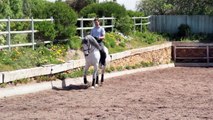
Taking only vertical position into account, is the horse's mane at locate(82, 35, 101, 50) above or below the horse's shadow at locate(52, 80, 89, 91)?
above

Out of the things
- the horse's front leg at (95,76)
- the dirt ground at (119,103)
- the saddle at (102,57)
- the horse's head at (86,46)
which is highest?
the horse's head at (86,46)

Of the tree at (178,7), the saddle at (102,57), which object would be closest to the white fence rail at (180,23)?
the tree at (178,7)

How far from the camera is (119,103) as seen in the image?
43.2ft

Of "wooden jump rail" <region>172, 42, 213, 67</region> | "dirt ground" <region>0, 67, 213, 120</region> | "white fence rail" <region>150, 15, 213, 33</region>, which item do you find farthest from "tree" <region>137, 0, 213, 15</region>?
"dirt ground" <region>0, 67, 213, 120</region>

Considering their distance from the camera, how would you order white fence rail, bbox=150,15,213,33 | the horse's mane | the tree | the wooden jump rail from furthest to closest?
the tree
white fence rail, bbox=150,15,213,33
the wooden jump rail
the horse's mane

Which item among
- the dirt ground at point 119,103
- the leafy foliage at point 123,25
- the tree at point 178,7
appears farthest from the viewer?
the tree at point 178,7

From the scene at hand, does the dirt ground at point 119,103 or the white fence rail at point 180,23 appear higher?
the white fence rail at point 180,23

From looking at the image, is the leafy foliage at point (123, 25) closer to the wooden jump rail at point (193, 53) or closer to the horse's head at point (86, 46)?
the wooden jump rail at point (193, 53)

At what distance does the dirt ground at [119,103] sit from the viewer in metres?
11.3

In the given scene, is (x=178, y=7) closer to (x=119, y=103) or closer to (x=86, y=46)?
(x=86, y=46)

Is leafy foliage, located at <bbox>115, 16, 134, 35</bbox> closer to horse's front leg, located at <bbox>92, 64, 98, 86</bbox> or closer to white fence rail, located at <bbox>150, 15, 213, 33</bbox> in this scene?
white fence rail, located at <bbox>150, 15, 213, 33</bbox>

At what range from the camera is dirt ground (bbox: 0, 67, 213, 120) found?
37.0ft

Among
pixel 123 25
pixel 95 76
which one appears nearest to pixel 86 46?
pixel 95 76

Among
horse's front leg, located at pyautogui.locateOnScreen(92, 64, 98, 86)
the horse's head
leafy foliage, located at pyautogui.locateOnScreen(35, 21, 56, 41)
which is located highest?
leafy foliage, located at pyautogui.locateOnScreen(35, 21, 56, 41)
